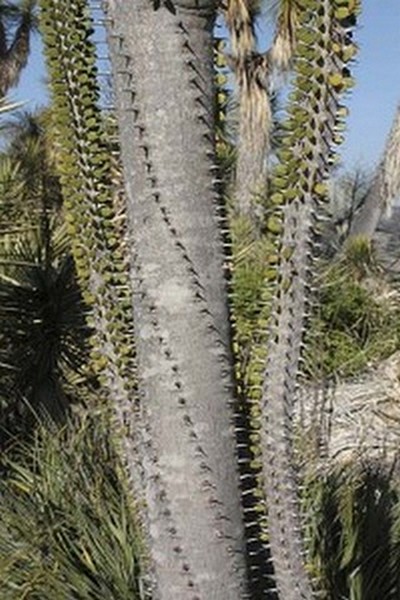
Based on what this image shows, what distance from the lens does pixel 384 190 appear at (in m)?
18.7

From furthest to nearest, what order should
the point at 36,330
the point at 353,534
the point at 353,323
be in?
the point at 353,323
the point at 36,330
the point at 353,534

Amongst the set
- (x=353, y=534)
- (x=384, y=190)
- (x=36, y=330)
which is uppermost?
(x=353, y=534)

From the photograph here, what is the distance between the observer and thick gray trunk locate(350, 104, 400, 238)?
17750mm

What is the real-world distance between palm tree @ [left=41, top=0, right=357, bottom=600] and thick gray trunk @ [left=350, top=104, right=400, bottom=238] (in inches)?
560

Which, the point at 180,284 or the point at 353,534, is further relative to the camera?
the point at 353,534

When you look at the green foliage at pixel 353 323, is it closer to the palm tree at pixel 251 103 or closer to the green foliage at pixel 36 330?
the green foliage at pixel 36 330

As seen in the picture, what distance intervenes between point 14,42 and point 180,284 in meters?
25.3

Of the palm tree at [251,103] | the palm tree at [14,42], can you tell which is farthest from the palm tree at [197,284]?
the palm tree at [14,42]

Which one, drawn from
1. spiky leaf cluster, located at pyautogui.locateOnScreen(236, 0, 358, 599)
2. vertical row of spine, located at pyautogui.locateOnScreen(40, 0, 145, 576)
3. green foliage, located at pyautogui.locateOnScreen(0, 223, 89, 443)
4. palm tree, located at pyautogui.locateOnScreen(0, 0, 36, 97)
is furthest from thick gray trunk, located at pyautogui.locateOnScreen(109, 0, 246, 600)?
palm tree, located at pyautogui.locateOnScreen(0, 0, 36, 97)

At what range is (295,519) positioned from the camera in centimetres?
379

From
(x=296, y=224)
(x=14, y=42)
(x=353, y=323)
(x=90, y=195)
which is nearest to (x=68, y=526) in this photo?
(x=90, y=195)

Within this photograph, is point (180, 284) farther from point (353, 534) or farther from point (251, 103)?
point (251, 103)

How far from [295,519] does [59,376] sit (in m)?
4.49

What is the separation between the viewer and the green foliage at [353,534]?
4910mm
